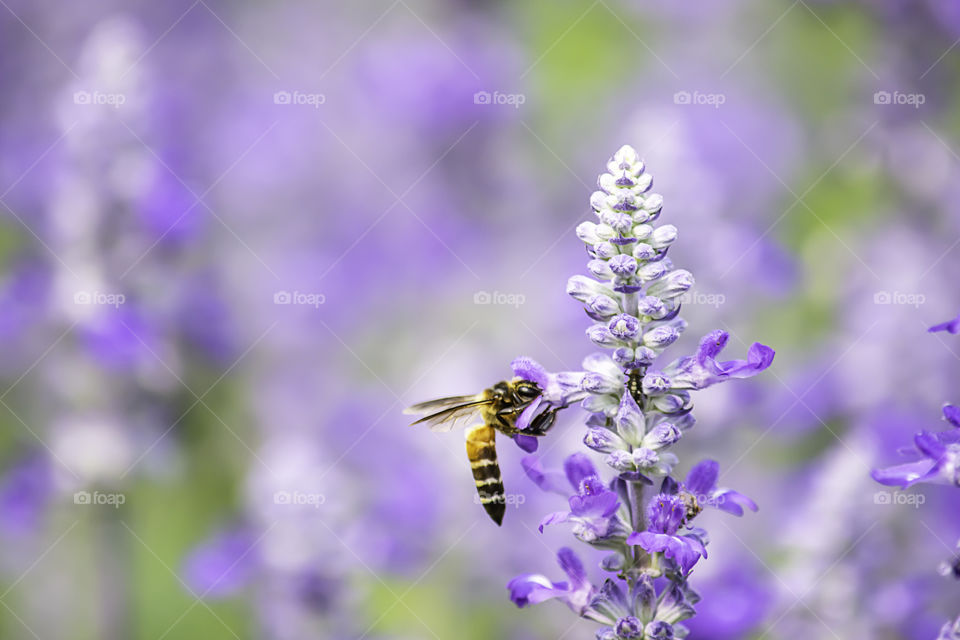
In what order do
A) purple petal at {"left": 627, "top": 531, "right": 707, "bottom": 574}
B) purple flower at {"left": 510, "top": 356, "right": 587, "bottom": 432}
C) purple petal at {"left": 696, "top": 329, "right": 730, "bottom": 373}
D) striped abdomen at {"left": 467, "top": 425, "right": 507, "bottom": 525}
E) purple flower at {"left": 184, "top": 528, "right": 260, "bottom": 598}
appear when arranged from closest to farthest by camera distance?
1. purple petal at {"left": 627, "top": 531, "right": 707, "bottom": 574}
2. purple petal at {"left": 696, "top": 329, "right": 730, "bottom": 373}
3. purple flower at {"left": 510, "top": 356, "right": 587, "bottom": 432}
4. striped abdomen at {"left": 467, "top": 425, "right": 507, "bottom": 525}
5. purple flower at {"left": 184, "top": 528, "right": 260, "bottom": 598}

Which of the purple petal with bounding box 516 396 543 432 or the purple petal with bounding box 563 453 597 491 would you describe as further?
the purple petal with bounding box 516 396 543 432

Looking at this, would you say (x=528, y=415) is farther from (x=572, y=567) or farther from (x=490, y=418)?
(x=572, y=567)

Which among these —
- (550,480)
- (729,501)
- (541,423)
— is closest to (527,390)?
(541,423)

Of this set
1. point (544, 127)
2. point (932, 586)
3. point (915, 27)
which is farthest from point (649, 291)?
point (544, 127)

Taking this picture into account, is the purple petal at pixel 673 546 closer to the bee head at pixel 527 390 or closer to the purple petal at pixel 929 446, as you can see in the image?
the purple petal at pixel 929 446

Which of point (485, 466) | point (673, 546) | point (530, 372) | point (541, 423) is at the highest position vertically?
point (530, 372)

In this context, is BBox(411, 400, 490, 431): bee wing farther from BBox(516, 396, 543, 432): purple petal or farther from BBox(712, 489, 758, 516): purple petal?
BBox(712, 489, 758, 516): purple petal

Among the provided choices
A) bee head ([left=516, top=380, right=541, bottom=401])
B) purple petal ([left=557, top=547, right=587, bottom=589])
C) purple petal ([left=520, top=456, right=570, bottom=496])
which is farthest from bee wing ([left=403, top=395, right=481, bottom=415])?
purple petal ([left=557, top=547, right=587, bottom=589])
